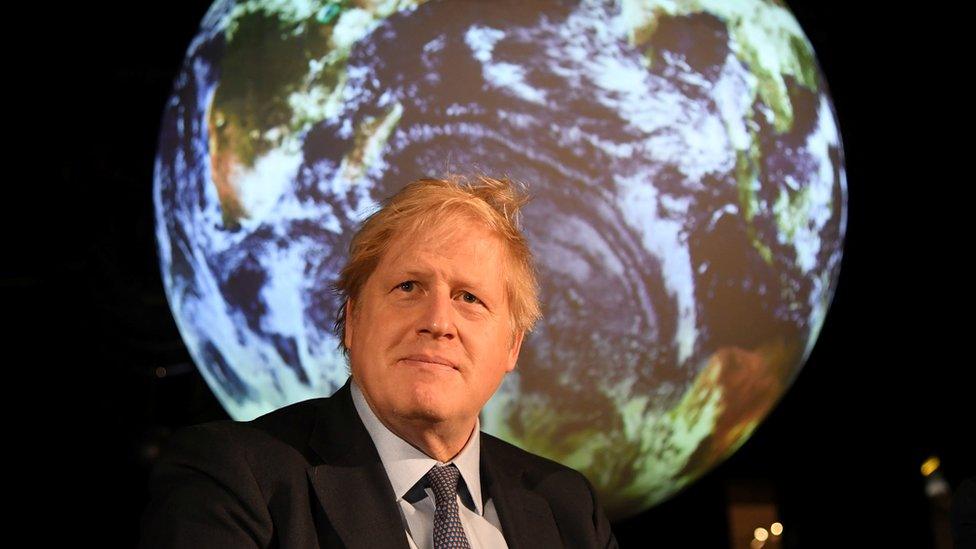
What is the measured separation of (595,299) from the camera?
3.96 m

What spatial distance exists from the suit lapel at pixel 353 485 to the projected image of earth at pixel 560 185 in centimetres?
184

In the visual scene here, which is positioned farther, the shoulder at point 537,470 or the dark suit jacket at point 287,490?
the shoulder at point 537,470

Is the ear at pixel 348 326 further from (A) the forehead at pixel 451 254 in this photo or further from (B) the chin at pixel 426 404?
(B) the chin at pixel 426 404

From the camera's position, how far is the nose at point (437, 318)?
2.05 m

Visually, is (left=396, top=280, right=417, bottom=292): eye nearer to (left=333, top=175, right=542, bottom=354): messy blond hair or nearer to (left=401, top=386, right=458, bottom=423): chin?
(left=333, top=175, right=542, bottom=354): messy blond hair

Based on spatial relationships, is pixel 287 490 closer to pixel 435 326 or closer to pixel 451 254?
pixel 435 326

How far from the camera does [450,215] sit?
2133 mm

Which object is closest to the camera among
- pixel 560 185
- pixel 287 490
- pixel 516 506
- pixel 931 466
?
pixel 287 490

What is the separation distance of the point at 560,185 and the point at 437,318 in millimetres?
1892

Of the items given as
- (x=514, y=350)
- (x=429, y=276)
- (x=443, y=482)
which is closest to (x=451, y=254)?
(x=429, y=276)

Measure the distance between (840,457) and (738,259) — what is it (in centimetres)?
201

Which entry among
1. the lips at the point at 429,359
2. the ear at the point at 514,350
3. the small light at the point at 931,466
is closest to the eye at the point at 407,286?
the lips at the point at 429,359

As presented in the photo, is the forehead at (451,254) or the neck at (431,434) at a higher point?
the forehead at (451,254)

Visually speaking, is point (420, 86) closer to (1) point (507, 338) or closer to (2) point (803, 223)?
(2) point (803, 223)
